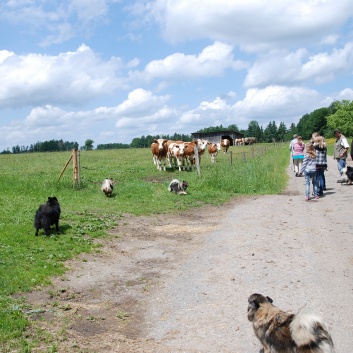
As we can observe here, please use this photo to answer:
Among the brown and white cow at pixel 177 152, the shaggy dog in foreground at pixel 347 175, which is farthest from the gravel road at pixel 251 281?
the brown and white cow at pixel 177 152

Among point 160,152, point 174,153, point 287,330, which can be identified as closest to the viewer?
point 287,330

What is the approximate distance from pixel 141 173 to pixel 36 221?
14926mm

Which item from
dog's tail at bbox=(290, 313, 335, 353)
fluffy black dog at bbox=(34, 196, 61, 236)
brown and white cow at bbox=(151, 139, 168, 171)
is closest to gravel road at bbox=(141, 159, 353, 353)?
dog's tail at bbox=(290, 313, 335, 353)

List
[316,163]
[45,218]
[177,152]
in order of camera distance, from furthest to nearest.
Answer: [177,152] < [316,163] < [45,218]

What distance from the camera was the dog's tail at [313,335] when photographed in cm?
365

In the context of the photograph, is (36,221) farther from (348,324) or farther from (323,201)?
(323,201)

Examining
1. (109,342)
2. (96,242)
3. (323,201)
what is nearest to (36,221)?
(96,242)

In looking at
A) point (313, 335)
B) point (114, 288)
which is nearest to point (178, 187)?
point (114, 288)

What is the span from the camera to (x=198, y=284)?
6.72 metres

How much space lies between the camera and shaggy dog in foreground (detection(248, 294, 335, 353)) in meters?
3.65

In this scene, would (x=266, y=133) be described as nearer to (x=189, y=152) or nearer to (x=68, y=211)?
(x=189, y=152)

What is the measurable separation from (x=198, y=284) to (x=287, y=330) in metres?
2.88

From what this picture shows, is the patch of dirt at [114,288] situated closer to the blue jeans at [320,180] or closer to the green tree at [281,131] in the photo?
the blue jeans at [320,180]

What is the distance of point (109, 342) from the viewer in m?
4.95
